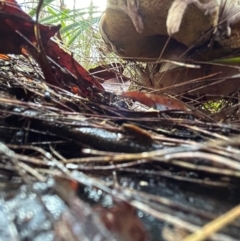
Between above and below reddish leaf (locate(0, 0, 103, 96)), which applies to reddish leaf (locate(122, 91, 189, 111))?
below

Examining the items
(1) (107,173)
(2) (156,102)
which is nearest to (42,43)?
(2) (156,102)

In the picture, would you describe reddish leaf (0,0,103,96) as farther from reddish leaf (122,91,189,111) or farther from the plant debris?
reddish leaf (122,91,189,111)

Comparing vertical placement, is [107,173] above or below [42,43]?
below

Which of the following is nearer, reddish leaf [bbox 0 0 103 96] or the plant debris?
the plant debris

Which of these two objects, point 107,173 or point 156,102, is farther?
point 156,102

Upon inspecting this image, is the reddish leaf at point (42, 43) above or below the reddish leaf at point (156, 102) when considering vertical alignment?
above

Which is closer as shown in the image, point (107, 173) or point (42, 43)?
point (107, 173)

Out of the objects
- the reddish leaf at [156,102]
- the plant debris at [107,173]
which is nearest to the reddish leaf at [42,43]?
the plant debris at [107,173]

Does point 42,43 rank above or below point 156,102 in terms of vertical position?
above

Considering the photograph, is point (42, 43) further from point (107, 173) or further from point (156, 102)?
point (107, 173)

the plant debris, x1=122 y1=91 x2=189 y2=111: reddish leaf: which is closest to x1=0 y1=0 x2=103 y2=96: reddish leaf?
→ the plant debris

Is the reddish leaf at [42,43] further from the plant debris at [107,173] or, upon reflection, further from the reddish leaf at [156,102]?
the reddish leaf at [156,102]
